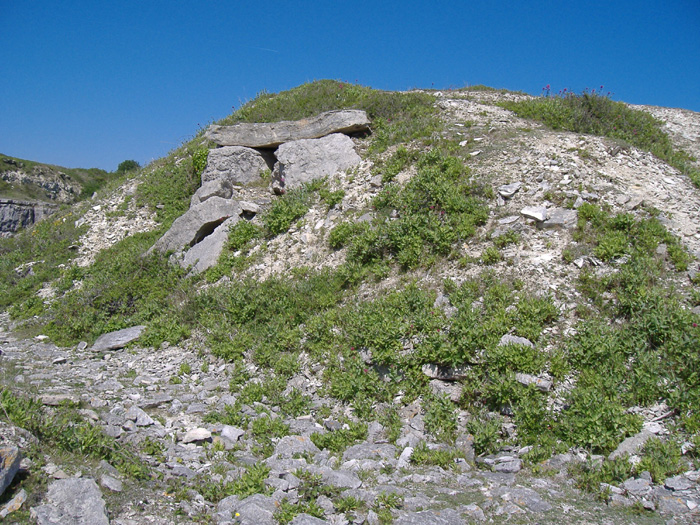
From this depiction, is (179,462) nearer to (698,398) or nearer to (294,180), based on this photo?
(698,398)

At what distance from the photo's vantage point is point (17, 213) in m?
30.9

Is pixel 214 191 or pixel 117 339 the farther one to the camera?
pixel 214 191

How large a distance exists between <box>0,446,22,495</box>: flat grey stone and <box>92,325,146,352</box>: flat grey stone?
22.0ft

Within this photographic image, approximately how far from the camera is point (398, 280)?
10.4 meters

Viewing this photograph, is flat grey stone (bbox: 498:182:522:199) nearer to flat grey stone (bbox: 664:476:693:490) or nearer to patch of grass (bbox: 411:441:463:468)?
patch of grass (bbox: 411:441:463:468)

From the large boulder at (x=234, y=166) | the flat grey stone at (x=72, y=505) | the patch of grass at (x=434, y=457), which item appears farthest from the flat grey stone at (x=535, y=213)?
the large boulder at (x=234, y=166)

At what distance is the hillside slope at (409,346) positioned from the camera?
18.0ft

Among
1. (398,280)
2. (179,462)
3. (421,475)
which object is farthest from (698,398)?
(179,462)

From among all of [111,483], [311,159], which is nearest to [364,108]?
[311,159]

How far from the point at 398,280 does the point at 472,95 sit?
1221cm

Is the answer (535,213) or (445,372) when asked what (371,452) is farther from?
(535,213)

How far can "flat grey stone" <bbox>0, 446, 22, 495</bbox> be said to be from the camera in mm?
4453

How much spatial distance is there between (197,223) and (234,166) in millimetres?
2868

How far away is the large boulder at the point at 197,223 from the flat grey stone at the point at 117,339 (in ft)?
12.4
